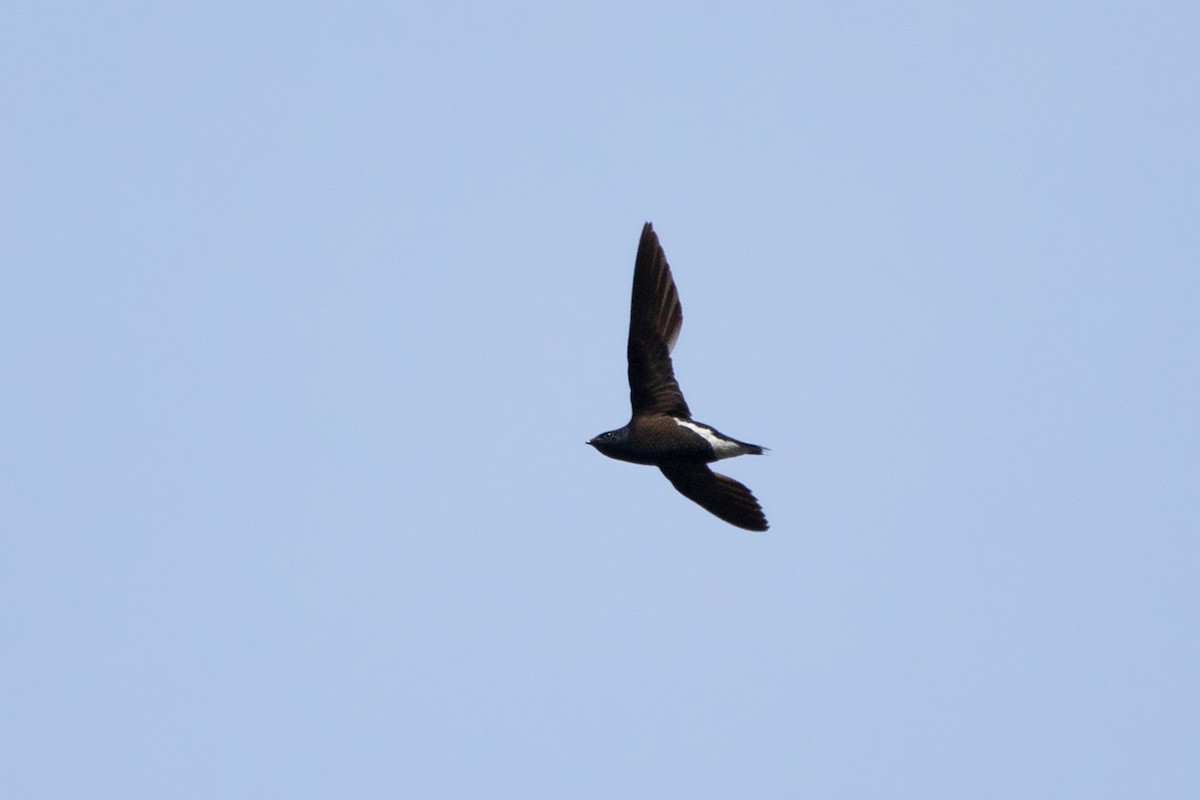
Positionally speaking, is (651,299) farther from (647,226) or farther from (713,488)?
(713,488)

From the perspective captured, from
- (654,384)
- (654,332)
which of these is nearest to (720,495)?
(654,384)

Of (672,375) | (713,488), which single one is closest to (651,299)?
(672,375)

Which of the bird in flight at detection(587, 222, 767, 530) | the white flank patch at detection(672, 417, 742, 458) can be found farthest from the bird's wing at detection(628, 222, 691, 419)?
the white flank patch at detection(672, 417, 742, 458)

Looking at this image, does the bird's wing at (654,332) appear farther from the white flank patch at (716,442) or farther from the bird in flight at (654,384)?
the white flank patch at (716,442)

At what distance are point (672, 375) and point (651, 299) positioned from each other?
2.77ft

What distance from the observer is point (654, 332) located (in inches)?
864

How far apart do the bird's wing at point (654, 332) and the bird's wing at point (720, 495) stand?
0.95 metres

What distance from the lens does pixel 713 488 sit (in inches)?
898

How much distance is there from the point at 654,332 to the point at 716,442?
4.45ft

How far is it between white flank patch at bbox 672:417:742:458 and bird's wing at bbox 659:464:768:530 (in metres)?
0.82

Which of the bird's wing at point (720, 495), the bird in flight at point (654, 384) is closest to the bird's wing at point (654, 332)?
the bird in flight at point (654, 384)

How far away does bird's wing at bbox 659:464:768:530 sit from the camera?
22703mm

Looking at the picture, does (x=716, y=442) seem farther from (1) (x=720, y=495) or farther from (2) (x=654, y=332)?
(2) (x=654, y=332)

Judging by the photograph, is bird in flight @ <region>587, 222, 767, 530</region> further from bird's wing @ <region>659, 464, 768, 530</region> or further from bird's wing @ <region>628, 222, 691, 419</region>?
bird's wing @ <region>659, 464, 768, 530</region>
